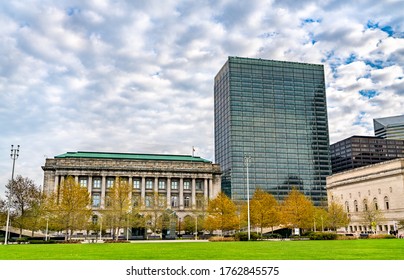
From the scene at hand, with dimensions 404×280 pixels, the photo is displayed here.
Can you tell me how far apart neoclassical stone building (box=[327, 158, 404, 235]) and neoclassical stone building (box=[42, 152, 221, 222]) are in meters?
38.9

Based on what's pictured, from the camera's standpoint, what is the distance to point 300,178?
185000mm

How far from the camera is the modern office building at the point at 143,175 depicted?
112188 mm

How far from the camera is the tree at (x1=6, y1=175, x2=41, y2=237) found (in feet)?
226

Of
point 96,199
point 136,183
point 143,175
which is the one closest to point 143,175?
point 143,175

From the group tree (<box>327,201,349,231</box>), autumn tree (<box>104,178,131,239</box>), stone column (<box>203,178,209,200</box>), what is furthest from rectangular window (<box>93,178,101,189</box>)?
tree (<box>327,201,349,231</box>)

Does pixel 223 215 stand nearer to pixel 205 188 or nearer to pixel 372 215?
pixel 372 215

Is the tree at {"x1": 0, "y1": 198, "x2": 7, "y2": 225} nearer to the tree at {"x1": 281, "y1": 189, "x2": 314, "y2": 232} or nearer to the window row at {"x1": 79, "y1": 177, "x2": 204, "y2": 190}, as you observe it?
the window row at {"x1": 79, "y1": 177, "x2": 204, "y2": 190}

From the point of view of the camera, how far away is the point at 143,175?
115 metres

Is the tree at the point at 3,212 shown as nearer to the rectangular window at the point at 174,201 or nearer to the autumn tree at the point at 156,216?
the autumn tree at the point at 156,216

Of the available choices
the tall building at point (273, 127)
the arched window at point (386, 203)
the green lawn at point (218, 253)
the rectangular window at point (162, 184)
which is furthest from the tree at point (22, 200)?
the tall building at point (273, 127)
